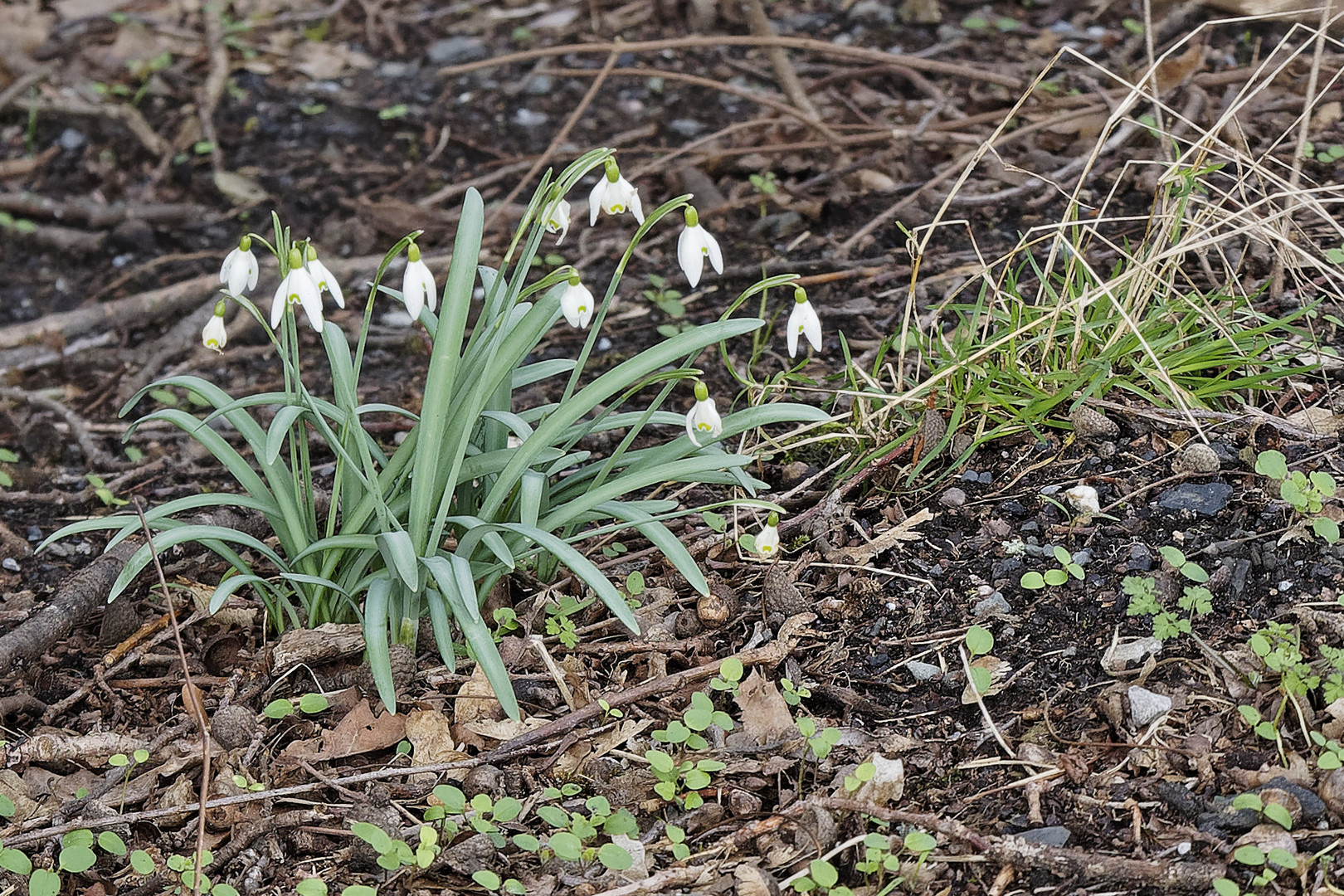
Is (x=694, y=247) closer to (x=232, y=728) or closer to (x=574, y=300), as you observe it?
(x=574, y=300)

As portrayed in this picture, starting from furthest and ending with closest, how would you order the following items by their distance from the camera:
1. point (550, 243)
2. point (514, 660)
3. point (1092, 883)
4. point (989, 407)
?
point (550, 243) → point (989, 407) → point (514, 660) → point (1092, 883)

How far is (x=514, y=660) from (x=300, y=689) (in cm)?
39

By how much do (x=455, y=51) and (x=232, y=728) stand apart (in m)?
3.63

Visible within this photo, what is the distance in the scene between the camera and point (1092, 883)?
1637 mm

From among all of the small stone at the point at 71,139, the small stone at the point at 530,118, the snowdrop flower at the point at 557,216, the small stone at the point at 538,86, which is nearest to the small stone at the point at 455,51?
the small stone at the point at 538,86

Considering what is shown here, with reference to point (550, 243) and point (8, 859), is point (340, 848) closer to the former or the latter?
point (8, 859)

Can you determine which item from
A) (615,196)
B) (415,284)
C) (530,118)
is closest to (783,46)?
(530,118)

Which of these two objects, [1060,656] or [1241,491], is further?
[1241,491]

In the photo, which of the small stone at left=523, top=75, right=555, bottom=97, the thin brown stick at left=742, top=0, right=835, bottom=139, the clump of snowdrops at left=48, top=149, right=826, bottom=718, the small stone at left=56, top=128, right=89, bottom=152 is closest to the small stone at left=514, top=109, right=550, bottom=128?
the small stone at left=523, top=75, right=555, bottom=97

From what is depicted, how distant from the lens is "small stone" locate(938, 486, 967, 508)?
233cm

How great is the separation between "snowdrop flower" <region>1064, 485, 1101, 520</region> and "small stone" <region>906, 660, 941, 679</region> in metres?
0.44

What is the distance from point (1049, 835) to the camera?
170 cm

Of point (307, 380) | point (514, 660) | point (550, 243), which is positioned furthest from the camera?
point (550, 243)

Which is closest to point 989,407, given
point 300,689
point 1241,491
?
point 1241,491
